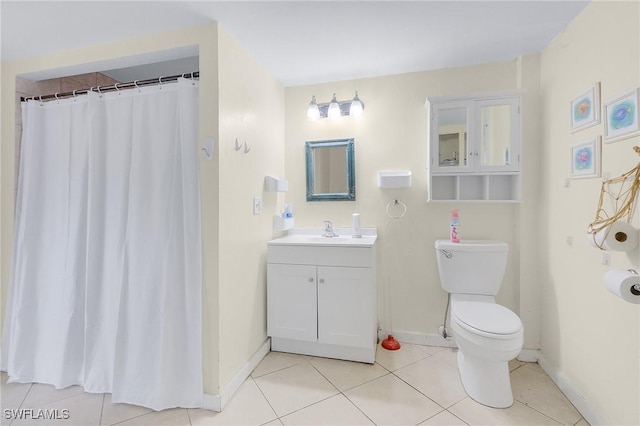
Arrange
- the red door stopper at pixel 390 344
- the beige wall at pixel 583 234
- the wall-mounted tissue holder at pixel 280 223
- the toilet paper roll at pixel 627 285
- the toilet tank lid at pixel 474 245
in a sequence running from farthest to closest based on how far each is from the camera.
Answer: the wall-mounted tissue holder at pixel 280 223, the red door stopper at pixel 390 344, the toilet tank lid at pixel 474 245, the beige wall at pixel 583 234, the toilet paper roll at pixel 627 285

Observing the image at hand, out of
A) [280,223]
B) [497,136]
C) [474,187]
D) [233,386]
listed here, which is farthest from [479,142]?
[233,386]

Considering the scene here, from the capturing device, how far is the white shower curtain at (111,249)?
1.61m

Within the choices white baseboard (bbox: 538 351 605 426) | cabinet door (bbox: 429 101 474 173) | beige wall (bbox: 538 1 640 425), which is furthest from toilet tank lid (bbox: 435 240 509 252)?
white baseboard (bbox: 538 351 605 426)

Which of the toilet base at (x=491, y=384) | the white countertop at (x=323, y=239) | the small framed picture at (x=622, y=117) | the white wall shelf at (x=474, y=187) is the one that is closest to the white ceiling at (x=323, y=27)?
the small framed picture at (x=622, y=117)

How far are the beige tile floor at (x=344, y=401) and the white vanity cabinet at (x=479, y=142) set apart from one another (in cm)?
123

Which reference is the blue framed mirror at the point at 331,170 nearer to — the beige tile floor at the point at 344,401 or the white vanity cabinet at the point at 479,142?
the white vanity cabinet at the point at 479,142

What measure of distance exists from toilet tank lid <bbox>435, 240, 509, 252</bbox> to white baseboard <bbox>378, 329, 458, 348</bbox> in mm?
766

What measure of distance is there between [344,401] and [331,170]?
1.68 metres

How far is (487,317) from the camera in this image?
1.67 meters

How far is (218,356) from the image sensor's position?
1590 millimetres

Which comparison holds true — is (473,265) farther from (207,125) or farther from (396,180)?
(207,125)

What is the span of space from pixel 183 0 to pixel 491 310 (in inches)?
96.6

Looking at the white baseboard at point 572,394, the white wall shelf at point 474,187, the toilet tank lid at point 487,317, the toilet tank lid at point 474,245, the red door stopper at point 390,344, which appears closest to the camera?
the white baseboard at point 572,394

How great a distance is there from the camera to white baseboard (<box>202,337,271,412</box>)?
5.15ft
